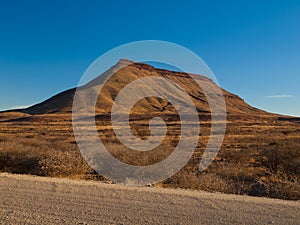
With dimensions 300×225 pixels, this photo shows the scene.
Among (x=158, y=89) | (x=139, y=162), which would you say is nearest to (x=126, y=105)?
(x=158, y=89)

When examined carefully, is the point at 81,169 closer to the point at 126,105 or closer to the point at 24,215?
the point at 24,215

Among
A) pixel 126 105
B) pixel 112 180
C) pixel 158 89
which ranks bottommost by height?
pixel 112 180

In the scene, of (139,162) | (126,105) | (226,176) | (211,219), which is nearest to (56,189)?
(211,219)

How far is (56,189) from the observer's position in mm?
7586

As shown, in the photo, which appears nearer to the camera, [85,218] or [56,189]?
[85,218]

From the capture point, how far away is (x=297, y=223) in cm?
528

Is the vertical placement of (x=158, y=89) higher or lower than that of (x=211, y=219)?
higher

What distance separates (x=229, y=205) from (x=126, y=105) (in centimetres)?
13302

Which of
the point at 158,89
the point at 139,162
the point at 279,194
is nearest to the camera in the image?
the point at 279,194

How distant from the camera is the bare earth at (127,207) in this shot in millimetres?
5246

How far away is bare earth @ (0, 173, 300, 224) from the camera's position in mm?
5246

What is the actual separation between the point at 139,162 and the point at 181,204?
5987 millimetres

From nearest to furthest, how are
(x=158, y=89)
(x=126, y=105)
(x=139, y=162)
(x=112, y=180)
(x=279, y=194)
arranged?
1. (x=279, y=194)
2. (x=112, y=180)
3. (x=139, y=162)
4. (x=126, y=105)
5. (x=158, y=89)

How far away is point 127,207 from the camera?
601 centimetres
